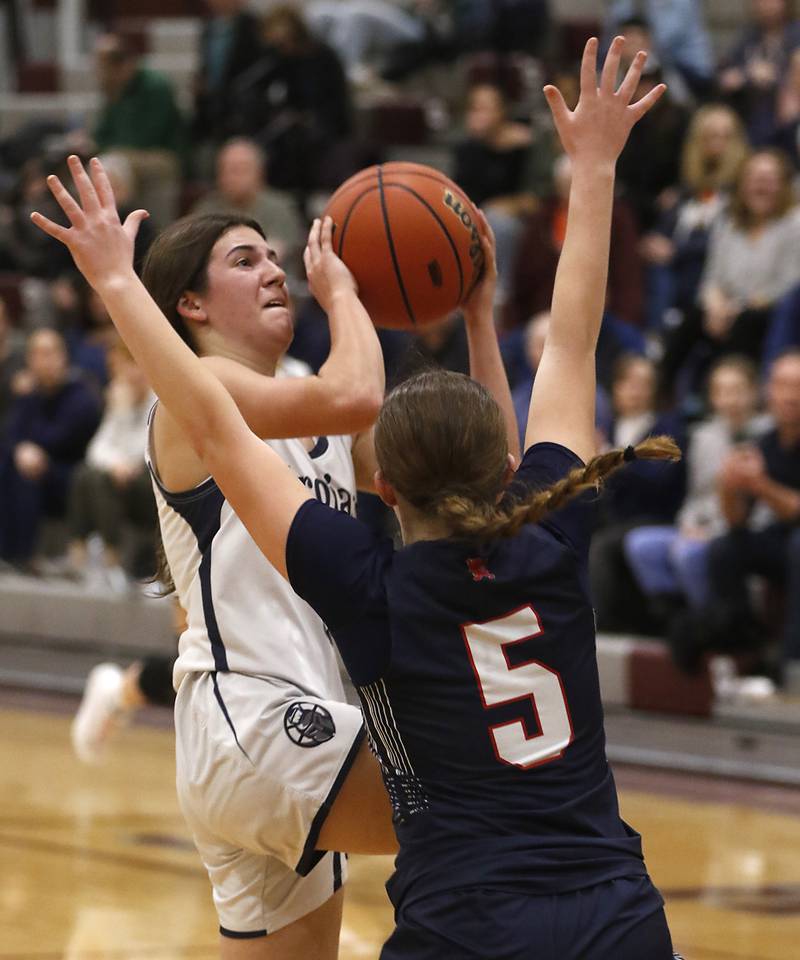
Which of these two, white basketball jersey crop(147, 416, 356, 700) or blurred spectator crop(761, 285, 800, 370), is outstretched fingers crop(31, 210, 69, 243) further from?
blurred spectator crop(761, 285, 800, 370)

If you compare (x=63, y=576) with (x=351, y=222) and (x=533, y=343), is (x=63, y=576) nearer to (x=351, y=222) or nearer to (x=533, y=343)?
(x=533, y=343)

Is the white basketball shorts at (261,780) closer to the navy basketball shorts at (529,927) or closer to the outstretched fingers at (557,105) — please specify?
the navy basketball shorts at (529,927)

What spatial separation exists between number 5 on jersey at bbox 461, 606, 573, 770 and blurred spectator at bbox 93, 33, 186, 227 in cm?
890

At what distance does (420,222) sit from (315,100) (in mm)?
7581

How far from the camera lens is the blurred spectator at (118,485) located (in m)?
8.38

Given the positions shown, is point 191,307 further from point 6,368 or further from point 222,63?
point 222,63

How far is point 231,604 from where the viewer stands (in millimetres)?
2725

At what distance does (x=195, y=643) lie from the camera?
276cm

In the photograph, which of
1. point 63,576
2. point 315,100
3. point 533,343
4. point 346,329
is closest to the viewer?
point 346,329

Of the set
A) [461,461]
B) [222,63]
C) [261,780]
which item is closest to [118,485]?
[222,63]

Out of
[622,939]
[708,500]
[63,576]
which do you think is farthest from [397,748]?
[63,576]

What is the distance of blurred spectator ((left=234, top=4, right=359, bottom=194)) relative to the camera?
398 inches

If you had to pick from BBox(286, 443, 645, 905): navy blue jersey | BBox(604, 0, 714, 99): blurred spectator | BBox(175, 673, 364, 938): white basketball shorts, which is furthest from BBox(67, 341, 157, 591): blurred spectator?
BBox(286, 443, 645, 905): navy blue jersey

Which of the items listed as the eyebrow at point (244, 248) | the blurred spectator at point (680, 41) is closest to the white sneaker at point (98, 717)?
the eyebrow at point (244, 248)
